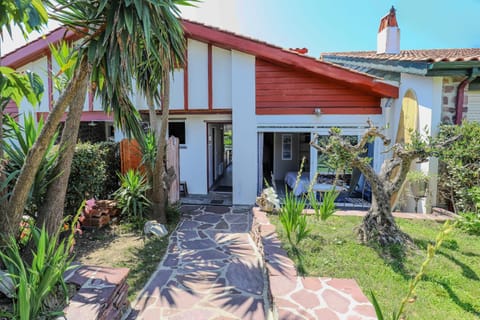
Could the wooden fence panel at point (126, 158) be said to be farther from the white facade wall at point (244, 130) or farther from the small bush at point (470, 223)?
the small bush at point (470, 223)

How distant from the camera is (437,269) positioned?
14.1ft

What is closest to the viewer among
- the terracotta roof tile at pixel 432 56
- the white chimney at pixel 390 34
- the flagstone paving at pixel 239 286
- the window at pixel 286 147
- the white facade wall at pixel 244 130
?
the flagstone paving at pixel 239 286

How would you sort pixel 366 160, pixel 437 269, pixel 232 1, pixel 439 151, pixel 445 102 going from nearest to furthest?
1. pixel 437 269
2. pixel 439 151
3. pixel 366 160
4. pixel 445 102
5. pixel 232 1

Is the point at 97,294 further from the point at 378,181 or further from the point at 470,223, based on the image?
the point at 470,223

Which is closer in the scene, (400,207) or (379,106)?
(400,207)

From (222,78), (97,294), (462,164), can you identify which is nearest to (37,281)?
(97,294)

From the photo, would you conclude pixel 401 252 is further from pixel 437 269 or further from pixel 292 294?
pixel 292 294

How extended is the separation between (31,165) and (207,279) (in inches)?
123

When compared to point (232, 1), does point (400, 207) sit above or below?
below

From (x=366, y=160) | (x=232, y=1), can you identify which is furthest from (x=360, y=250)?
(x=232, y=1)

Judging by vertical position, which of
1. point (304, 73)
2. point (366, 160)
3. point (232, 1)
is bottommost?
point (366, 160)

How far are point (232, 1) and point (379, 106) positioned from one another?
661 cm

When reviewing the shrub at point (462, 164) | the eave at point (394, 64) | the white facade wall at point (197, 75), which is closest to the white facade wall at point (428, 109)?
the shrub at point (462, 164)

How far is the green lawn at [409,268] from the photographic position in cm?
350
